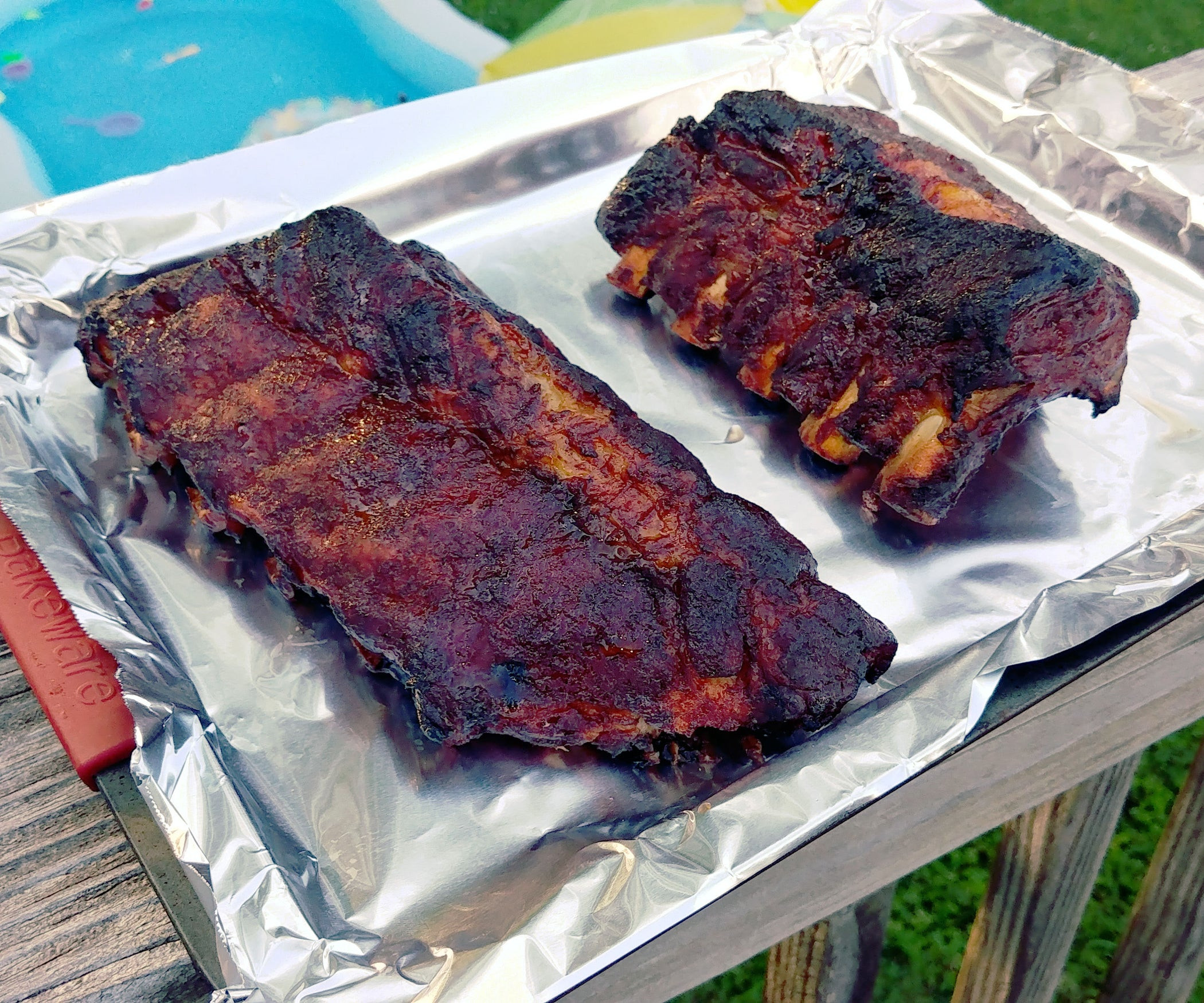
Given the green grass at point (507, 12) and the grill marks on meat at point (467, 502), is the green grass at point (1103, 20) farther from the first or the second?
the grill marks on meat at point (467, 502)

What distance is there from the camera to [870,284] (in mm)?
2928

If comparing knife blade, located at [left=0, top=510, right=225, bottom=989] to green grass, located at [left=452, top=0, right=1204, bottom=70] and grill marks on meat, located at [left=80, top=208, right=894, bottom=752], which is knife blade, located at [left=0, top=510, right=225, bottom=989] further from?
green grass, located at [left=452, top=0, right=1204, bottom=70]

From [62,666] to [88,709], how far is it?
7.1 inches

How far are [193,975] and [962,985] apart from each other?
6.96ft

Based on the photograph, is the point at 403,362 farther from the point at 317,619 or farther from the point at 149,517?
the point at 149,517

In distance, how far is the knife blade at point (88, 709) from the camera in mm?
2178

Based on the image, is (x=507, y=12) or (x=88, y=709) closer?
(x=88, y=709)

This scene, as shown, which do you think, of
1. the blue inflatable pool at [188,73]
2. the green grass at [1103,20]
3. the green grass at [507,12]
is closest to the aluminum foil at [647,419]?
the blue inflatable pool at [188,73]

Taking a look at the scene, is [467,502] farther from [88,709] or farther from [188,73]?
[188,73]

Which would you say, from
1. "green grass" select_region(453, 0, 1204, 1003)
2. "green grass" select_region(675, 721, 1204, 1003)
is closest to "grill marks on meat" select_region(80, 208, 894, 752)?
"green grass" select_region(453, 0, 1204, 1003)

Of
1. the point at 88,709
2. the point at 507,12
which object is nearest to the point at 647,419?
the point at 88,709

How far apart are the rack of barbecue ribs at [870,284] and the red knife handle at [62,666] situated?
2067 mm

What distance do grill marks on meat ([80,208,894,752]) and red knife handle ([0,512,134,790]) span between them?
0.46 metres

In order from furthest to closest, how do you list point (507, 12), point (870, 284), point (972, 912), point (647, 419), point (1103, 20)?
→ point (1103, 20)
point (507, 12)
point (972, 912)
point (647, 419)
point (870, 284)
